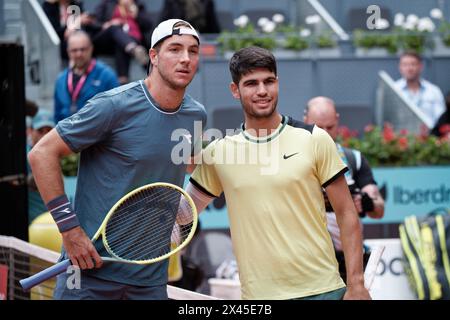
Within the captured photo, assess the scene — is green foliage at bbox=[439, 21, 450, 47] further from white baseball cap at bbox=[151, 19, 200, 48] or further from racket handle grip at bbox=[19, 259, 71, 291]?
racket handle grip at bbox=[19, 259, 71, 291]

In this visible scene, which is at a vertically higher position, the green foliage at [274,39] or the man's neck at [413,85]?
the green foliage at [274,39]

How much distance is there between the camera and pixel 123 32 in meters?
11.7

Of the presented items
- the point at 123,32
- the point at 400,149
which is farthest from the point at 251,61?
the point at 123,32

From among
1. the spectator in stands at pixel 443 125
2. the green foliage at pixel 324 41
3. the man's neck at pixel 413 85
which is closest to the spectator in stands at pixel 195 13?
the green foliage at pixel 324 41

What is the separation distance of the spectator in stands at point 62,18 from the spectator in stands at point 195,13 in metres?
0.96

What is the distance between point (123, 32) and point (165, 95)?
6993 mm

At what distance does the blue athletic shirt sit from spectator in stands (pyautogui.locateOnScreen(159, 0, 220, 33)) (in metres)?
7.20

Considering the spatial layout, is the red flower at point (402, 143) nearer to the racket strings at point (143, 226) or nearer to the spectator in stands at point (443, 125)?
the spectator in stands at point (443, 125)

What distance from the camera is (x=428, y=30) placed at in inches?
505

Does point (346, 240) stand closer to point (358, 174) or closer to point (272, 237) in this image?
point (272, 237)

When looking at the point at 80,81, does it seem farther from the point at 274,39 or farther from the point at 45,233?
the point at 274,39

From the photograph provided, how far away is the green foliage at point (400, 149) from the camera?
10.2 metres
